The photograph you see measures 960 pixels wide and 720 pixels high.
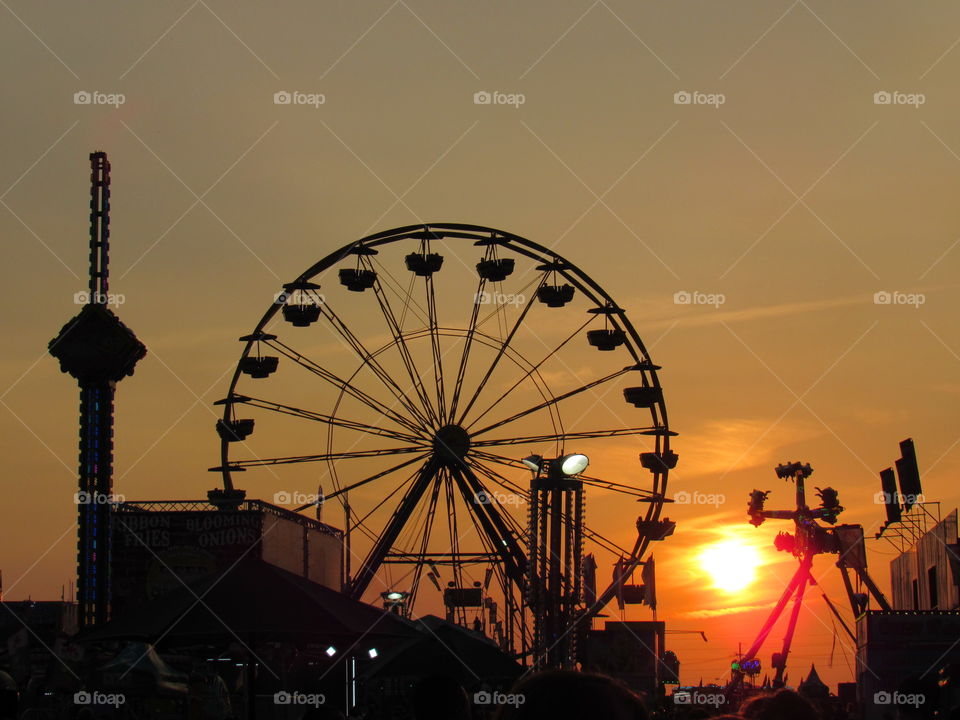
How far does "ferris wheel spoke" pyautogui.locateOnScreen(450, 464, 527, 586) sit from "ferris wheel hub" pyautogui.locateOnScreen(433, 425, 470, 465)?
26 centimetres

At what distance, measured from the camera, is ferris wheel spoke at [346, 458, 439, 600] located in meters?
32.6

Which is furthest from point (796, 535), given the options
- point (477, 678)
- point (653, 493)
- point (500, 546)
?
point (477, 678)

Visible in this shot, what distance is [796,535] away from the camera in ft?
143

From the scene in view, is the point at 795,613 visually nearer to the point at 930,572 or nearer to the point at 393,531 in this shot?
the point at 930,572

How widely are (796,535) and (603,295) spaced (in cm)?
1322

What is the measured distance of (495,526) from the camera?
108ft

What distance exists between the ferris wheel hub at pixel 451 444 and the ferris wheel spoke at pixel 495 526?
0.86 feet

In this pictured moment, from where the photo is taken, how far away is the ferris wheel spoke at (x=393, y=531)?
32.6m

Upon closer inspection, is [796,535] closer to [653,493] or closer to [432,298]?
[653,493]

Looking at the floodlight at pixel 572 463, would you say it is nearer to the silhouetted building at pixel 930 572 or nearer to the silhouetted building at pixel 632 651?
the silhouetted building at pixel 632 651

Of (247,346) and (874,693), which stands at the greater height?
(247,346)

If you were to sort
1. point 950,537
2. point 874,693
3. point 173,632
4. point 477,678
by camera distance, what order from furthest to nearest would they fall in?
point 950,537 < point 874,693 < point 477,678 < point 173,632

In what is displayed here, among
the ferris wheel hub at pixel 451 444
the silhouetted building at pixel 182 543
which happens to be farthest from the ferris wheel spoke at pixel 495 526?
the silhouetted building at pixel 182 543

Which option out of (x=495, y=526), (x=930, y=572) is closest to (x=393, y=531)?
(x=495, y=526)
